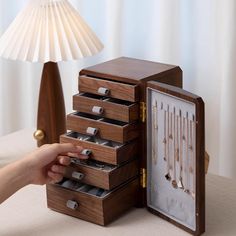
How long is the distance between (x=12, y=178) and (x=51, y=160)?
0.29ft

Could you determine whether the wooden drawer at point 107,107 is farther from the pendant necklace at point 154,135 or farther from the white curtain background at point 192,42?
the white curtain background at point 192,42

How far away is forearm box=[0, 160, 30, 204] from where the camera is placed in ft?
3.73

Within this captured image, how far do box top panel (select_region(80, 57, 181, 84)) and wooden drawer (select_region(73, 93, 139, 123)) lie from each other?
5 centimetres

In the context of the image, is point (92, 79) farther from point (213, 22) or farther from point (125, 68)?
point (213, 22)

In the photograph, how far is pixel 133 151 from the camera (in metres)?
1.17

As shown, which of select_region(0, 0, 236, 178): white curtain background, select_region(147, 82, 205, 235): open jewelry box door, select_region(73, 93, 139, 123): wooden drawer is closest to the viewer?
select_region(147, 82, 205, 235): open jewelry box door

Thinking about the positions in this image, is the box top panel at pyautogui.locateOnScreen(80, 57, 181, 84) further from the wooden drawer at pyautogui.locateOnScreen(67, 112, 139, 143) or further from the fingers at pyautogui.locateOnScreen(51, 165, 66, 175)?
the fingers at pyautogui.locateOnScreen(51, 165, 66, 175)

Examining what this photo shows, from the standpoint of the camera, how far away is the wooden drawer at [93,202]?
112 cm

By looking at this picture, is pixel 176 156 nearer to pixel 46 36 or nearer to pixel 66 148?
pixel 66 148

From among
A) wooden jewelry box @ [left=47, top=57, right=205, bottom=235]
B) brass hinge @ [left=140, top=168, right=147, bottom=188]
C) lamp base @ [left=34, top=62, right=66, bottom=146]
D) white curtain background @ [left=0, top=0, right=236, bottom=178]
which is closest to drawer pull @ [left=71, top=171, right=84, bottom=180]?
wooden jewelry box @ [left=47, top=57, right=205, bottom=235]

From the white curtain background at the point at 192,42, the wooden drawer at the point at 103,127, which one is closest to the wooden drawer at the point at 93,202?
the wooden drawer at the point at 103,127

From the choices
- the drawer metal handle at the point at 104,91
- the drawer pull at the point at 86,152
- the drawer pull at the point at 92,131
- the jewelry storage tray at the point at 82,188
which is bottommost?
the jewelry storage tray at the point at 82,188

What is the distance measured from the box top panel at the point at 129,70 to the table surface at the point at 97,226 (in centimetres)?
28

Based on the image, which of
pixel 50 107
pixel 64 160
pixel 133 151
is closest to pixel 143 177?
pixel 133 151
